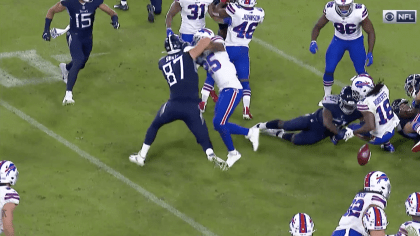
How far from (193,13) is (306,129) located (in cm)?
278

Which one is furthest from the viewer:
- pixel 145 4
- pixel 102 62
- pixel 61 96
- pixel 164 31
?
pixel 145 4

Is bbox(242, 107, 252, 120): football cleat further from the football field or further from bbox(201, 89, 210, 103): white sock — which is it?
A: bbox(201, 89, 210, 103): white sock

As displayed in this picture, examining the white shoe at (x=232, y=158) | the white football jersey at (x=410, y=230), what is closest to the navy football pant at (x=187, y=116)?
the white shoe at (x=232, y=158)

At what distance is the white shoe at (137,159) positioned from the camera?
1293 cm

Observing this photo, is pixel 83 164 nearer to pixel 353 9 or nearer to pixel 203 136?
pixel 203 136

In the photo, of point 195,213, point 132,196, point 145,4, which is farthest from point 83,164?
point 145,4

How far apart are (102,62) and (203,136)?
412cm

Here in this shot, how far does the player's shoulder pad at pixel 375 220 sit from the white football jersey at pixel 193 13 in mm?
6003

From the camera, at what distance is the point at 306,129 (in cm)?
1347

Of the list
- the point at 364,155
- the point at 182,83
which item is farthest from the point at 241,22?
the point at 364,155

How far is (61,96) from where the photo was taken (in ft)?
49.0

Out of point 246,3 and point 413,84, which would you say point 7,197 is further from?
point 413,84

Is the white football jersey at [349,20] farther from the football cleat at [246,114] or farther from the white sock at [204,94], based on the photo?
the white sock at [204,94]

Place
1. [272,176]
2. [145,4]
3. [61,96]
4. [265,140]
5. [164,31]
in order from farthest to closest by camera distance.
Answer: [145,4]
[164,31]
[61,96]
[265,140]
[272,176]
